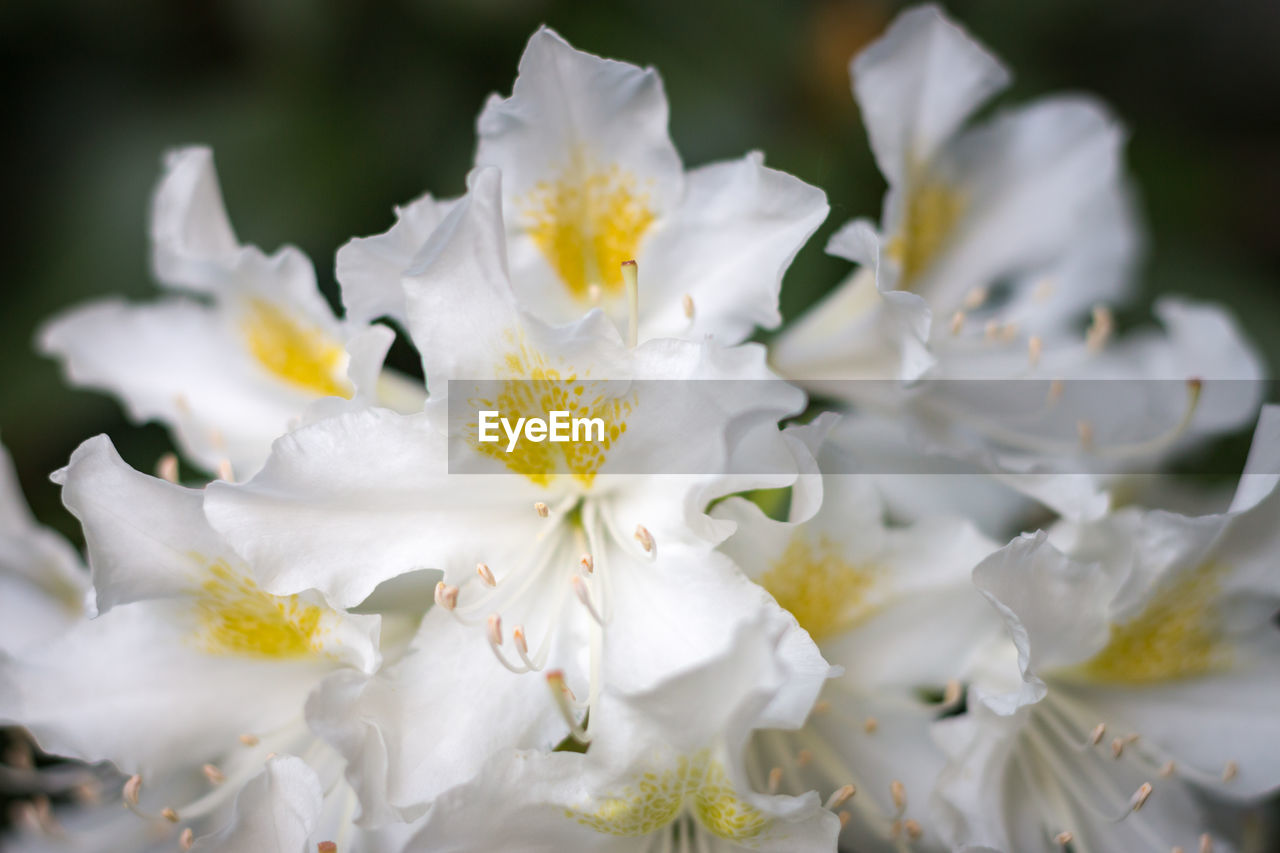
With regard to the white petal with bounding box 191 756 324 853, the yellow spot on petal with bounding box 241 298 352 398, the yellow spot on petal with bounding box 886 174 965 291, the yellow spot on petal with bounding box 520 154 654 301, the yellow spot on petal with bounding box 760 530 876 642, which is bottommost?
the white petal with bounding box 191 756 324 853

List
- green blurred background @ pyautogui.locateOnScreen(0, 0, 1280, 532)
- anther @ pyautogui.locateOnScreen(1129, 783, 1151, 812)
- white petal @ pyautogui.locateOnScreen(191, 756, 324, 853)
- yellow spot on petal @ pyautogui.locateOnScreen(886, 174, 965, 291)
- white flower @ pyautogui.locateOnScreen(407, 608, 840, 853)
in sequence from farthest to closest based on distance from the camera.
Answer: green blurred background @ pyautogui.locateOnScreen(0, 0, 1280, 532) → yellow spot on petal @ pyautogui.locateOnScreen(886, 174, 965, 291) → anther @ pyautogui.locateOnScreen(1129, 783, 1151, 812) → white petal @ pyautogui.locateOnScreen(191, 756, 324, 853) → white flower @ pyautogui.locateOnScreen(407, 608, 840, 853)

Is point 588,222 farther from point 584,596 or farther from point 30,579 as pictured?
point 30,579

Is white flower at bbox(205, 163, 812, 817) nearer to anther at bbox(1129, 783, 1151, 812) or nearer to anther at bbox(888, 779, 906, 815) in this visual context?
anther at bbox(888, 779, 906, 815)

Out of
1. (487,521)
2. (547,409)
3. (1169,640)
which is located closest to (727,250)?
(547,409)

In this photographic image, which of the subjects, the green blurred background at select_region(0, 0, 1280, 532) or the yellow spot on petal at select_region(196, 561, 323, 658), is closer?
the yellow spot on petal at select_region(196, 561, 323, 658)

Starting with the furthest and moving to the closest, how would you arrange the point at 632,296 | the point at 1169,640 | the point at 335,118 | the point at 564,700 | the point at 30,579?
1. the point at 335,118
2. the point at 30,579
3. the point at 1169,640
4. the point at 632,296
5. the point at 564,700

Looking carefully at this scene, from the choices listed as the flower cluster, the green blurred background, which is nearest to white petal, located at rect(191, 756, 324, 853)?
the flower cluster

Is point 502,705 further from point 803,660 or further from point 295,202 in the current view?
point 295,202

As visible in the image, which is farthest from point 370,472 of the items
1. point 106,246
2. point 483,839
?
point 106,246
